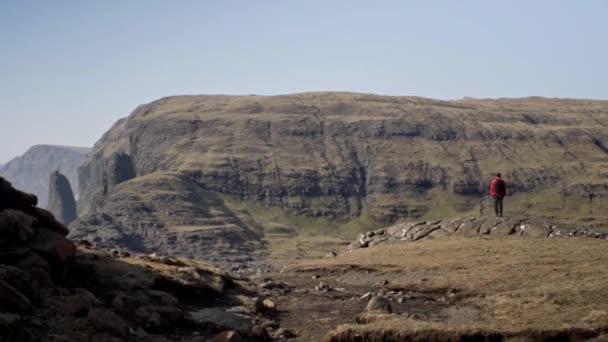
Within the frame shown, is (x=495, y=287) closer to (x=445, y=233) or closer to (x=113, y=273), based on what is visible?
(x=113, y=273)

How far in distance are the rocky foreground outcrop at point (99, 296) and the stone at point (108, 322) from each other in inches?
1.2

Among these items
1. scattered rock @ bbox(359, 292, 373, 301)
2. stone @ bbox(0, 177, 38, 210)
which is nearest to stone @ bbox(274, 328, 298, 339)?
scattered rock @ bbox(359, 292, 373, 301)

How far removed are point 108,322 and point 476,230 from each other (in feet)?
105

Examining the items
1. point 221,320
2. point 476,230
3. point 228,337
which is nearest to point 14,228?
point 221,320

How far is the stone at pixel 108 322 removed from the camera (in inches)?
763

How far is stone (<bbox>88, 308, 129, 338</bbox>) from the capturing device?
19391 mm

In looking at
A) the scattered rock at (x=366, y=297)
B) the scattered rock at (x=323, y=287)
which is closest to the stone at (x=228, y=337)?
the scattered rock at (x=366, y=297)

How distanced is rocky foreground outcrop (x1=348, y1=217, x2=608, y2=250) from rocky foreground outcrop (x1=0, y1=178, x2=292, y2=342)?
20.7 m

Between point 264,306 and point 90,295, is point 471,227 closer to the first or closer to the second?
point 264,306

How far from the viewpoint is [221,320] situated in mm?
23641

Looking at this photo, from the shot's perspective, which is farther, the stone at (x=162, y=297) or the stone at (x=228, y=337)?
the stone at (x=162, y=297)

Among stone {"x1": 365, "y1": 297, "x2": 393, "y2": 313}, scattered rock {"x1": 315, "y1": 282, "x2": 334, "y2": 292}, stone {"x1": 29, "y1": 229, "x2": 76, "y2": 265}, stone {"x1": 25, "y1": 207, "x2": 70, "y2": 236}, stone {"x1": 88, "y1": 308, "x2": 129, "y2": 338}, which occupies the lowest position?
scattered rock {"x1": 315, "y1": 282, "x2": 334, "y2": 292}

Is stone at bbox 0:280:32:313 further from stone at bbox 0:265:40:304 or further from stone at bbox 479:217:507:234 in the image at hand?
stone at bbox 479:217:507:234

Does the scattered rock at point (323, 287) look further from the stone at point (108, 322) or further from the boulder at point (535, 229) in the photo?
the boulder at point (535, 229)
